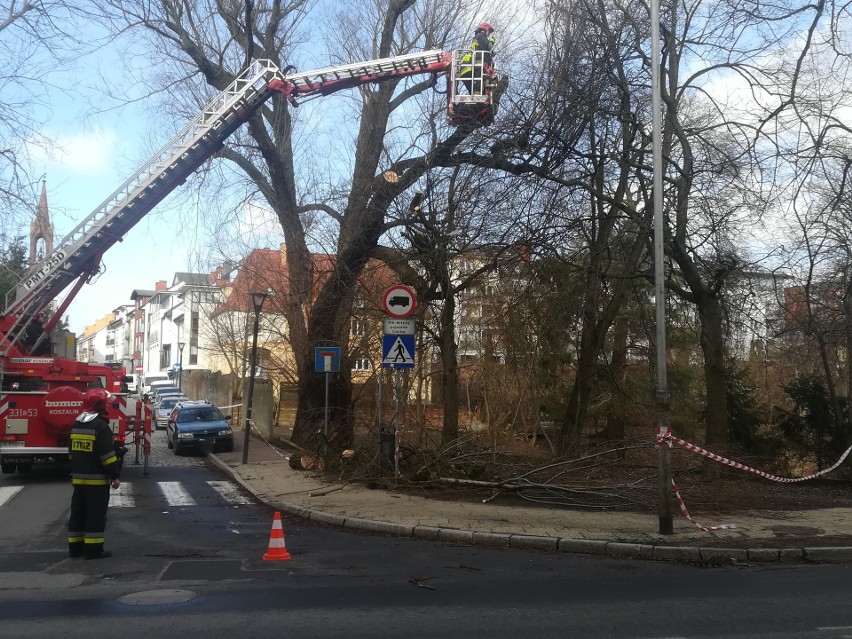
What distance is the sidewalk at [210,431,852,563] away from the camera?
887 centimetres

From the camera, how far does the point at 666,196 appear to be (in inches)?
570

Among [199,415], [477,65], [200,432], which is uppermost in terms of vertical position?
[477,65]

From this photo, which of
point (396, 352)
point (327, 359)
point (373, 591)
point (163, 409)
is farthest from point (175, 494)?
point (163, 409)

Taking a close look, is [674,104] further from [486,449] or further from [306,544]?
[306,544]

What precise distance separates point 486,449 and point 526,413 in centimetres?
898

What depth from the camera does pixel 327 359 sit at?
16922 mm

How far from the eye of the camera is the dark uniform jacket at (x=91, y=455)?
8516 mm

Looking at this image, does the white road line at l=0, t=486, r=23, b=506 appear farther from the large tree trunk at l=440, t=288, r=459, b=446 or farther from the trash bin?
the large tree trunk at l=440, t=288, r=459, b=446

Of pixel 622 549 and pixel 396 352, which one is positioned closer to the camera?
pixel 622 549

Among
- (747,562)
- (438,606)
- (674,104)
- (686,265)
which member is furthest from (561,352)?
(438,606)

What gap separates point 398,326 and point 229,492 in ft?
16.7

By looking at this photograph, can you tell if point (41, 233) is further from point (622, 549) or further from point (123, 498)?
point (622, 549)

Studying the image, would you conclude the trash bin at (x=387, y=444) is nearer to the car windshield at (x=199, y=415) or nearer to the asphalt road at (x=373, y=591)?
the asphalt road at (x=373, y=591)

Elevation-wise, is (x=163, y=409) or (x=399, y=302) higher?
(x=399, y=302)
